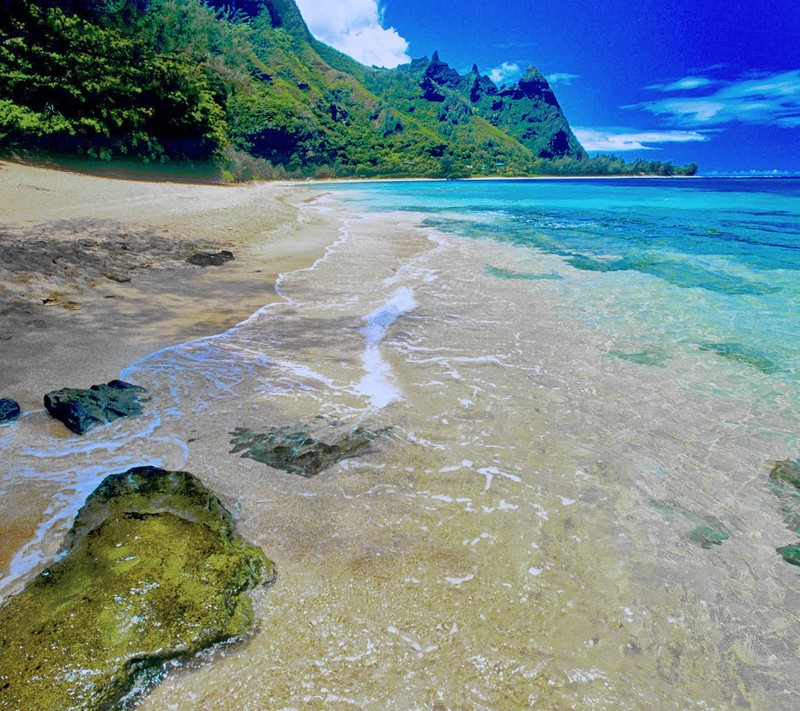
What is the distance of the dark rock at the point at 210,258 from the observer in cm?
1012

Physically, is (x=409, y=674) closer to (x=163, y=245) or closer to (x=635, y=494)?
(x=635, y=494)

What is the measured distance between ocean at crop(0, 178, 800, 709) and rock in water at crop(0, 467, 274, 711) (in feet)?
0.51

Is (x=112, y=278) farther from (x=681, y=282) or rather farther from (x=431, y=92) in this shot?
(x=431, y=92)

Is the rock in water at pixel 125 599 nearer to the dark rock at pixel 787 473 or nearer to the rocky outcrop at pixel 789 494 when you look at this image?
the rocky outcrop at pixel 789 494

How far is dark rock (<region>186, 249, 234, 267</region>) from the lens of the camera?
33.2 ft

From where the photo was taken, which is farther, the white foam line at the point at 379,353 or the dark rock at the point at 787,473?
the white foam line at the point at 379,353

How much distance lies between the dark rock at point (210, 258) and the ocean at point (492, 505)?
3.98 metres

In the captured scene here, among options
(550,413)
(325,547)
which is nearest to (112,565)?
(325,547)

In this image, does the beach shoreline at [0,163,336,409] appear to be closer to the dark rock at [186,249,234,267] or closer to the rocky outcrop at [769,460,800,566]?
the dark rock at [186,249,234,267]

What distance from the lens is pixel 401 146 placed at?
131250 mm

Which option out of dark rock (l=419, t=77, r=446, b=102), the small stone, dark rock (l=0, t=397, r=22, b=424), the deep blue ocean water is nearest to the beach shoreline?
dark rock (l=0, t=397, r=22, b=424)

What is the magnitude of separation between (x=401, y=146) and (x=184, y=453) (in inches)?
5600

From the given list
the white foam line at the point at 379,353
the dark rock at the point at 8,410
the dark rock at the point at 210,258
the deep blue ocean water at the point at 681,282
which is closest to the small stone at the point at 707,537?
the white foam line at the point at 379,353

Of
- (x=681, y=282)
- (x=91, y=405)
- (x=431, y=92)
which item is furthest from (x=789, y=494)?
(x=431, y=92)
